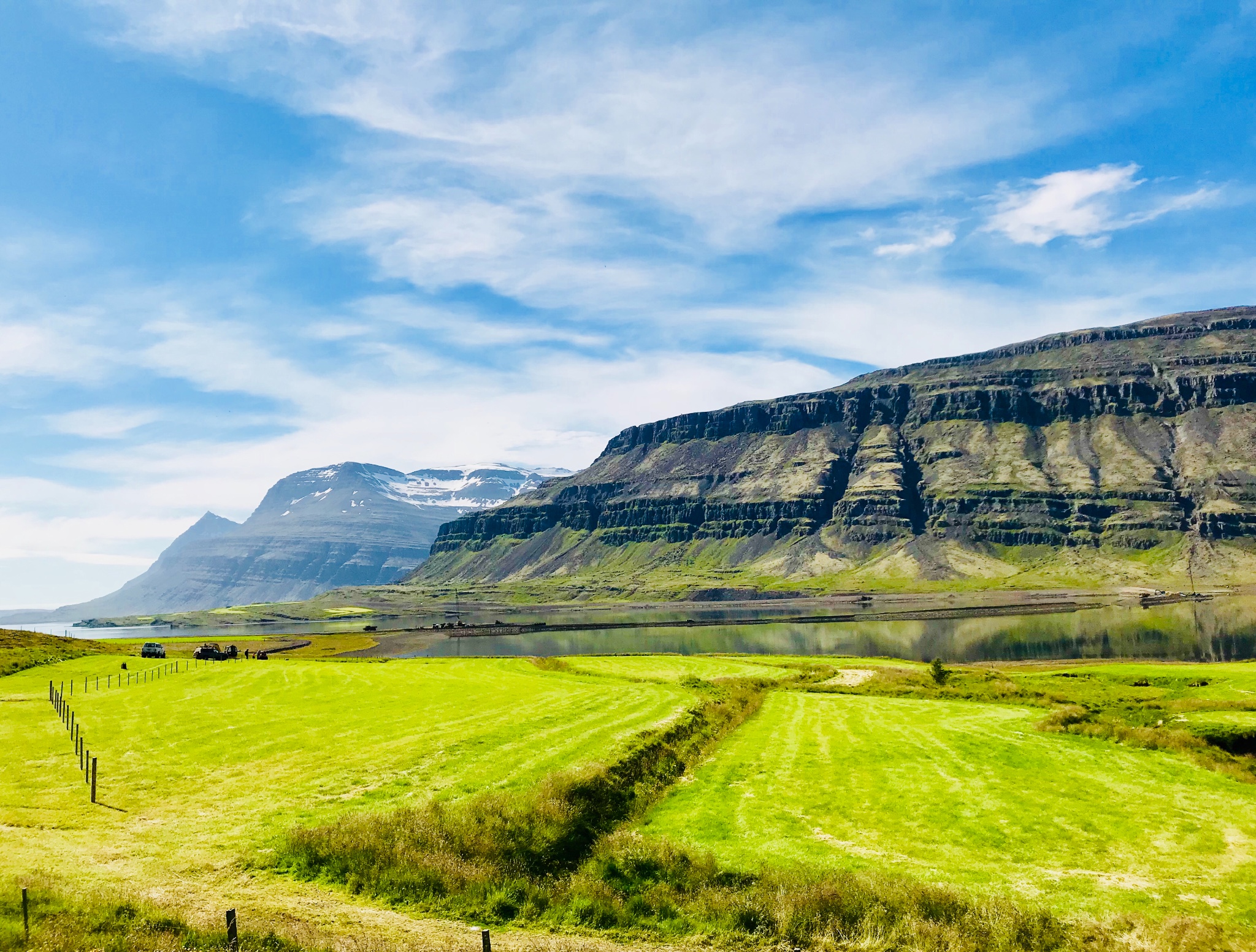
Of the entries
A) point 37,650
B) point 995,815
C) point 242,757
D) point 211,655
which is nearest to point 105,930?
point 242,757

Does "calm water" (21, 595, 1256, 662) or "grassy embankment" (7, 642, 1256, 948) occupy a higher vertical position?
"grassy embankment" (7, 642, 1256, 948)

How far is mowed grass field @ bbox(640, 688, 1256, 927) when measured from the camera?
23.3 metres

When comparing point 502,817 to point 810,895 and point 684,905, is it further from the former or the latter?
point 810,895

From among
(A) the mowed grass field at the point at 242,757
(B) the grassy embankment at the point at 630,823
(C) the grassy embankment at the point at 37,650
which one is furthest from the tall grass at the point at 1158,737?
(C) the grassy embankment at the point at 37,650

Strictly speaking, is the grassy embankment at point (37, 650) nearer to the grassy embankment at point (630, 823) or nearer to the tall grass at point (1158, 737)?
the grassy embankment at point (630, 823)

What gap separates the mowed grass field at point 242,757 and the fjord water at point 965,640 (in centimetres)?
8092

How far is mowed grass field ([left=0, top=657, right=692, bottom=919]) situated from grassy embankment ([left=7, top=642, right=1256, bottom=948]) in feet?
0.58

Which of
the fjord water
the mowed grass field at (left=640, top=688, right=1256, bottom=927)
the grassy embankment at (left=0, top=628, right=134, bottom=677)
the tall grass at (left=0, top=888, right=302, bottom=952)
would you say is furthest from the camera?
the fjord water

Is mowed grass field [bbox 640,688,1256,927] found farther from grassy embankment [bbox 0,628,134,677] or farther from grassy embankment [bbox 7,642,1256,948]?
grassy embankment [bbox 0,628,134,677]

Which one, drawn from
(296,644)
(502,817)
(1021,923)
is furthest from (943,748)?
(296,644)

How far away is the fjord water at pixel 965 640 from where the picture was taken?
11875 cm

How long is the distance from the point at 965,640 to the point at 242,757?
135565 mm

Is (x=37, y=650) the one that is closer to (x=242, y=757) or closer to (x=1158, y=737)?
(x=242, y=757)

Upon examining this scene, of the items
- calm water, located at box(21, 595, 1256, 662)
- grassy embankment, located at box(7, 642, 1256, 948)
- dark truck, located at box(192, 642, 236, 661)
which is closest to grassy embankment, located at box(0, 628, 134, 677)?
dark truck, located at box(192, 642, 236, 661)
